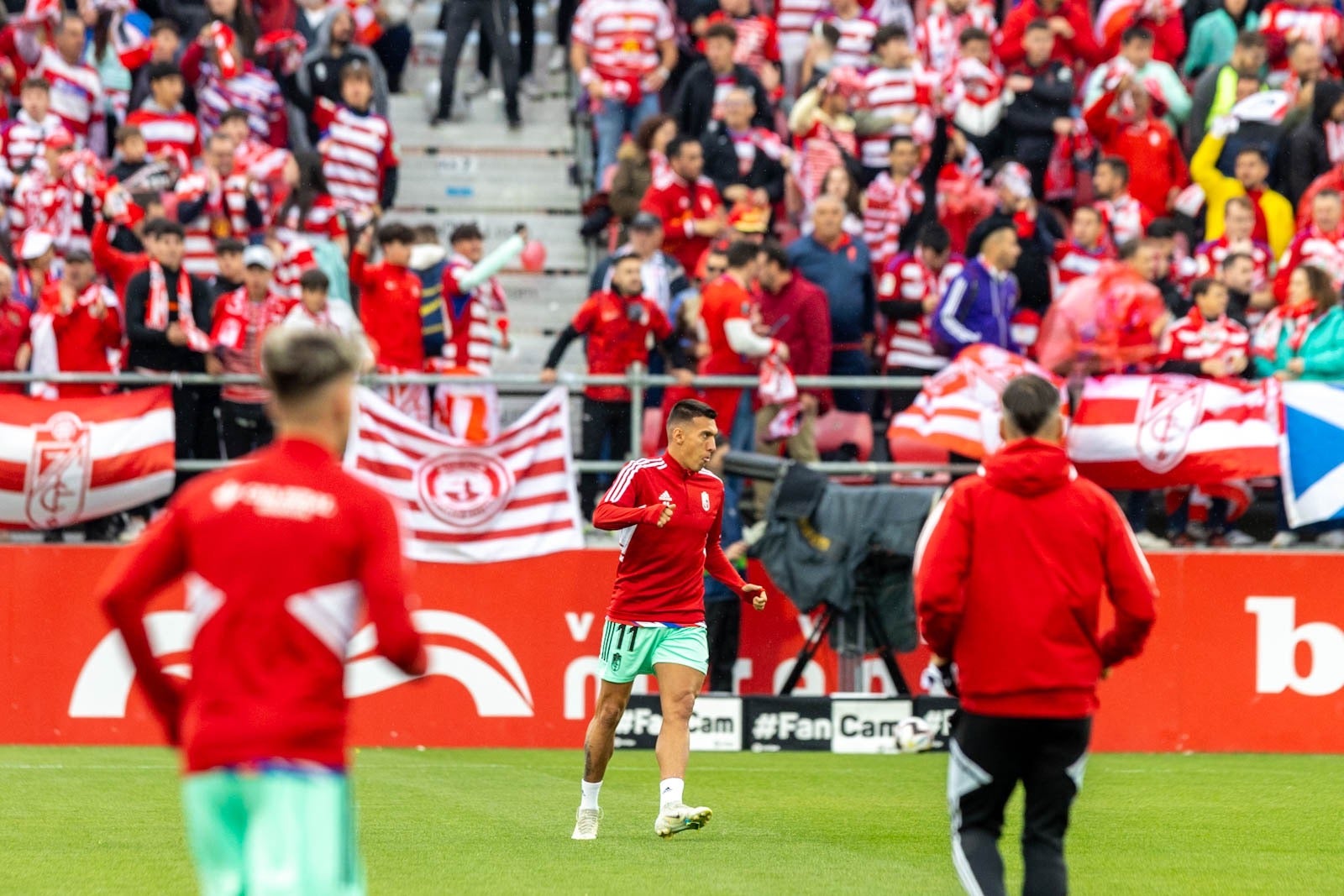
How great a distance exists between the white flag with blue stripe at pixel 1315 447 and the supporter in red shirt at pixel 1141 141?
149 inches

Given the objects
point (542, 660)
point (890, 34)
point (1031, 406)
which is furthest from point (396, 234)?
point (1031, 406)

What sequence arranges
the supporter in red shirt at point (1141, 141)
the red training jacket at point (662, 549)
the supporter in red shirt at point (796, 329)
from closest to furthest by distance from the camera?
the red training jacket at point (662, 549) < the supporter in red shirt at point (796, 329) < the supporter in red shirt at point (1141, 141)

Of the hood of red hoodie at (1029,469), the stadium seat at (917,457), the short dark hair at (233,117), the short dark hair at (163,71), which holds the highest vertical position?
the short dark hair at (163,71)

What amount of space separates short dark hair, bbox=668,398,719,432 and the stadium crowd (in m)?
4.61

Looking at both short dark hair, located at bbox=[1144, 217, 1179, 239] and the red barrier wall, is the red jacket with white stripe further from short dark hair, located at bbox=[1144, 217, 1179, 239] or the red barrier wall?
short dark hair, located at bbox=[1144, 217, 1179, 239]

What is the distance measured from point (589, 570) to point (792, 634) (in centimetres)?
161

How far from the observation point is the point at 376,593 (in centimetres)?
473

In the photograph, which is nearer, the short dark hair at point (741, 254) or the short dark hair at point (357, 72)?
the short dark hair at point (741, 254)

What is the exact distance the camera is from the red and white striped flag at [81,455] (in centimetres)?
1444

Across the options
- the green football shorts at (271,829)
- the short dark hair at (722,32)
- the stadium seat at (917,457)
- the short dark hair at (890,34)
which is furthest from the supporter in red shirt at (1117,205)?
the green football shorts at (271,829)

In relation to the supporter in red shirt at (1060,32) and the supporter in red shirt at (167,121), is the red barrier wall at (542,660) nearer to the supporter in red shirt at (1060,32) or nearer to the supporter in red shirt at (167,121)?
the supporter in red shirt at (167,121)

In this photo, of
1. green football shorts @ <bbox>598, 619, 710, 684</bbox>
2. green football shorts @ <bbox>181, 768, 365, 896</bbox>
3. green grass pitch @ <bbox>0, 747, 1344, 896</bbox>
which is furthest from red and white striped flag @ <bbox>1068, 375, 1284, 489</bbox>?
green football shorts @ <bbox>181, 768, 365, 896</bbox>

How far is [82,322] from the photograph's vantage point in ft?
49.3

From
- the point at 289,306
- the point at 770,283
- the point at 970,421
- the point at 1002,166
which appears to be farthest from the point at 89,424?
the point at 1002,166
